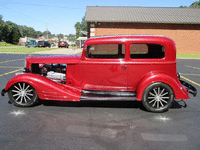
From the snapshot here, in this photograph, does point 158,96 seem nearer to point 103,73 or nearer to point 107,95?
point 107,95

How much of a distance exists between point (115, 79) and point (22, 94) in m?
2.30

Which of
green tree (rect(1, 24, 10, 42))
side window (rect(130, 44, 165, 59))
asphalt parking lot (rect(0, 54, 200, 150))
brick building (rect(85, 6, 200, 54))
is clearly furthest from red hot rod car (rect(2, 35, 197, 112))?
green tree (rect(1, 24, 10, 42))

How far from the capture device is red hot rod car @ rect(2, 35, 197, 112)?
4195 millimetres

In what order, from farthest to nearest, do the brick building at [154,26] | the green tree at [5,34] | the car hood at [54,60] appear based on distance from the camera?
1. the green tree at [5,34]
2. the brick building at [154,26]
3. the car hood at [54,60]

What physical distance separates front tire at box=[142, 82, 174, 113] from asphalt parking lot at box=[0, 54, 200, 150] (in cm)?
17

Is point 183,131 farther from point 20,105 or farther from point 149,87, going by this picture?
point 20,105

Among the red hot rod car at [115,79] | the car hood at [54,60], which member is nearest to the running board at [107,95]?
the red hot rod car at [115,79]

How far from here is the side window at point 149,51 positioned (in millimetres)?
4375

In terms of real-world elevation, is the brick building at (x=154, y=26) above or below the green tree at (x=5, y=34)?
below

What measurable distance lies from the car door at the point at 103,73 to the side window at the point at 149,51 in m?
0.37

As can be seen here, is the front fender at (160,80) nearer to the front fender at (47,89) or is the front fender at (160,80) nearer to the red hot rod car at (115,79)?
the red hot rod car at (115,79)

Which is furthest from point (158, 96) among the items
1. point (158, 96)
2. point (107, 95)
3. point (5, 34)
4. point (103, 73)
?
point (5, 34)

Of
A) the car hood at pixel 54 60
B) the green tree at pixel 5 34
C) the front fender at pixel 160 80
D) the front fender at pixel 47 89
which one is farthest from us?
the green tree at pixel 5 34

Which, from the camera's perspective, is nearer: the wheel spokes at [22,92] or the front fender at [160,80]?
the front fender at [160,80]
